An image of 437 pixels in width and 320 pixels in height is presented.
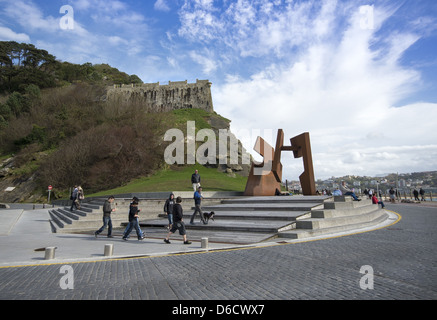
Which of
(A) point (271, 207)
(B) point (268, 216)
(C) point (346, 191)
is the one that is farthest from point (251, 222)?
(C) point (346, 191)

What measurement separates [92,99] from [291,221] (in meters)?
57.4

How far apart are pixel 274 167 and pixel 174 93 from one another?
179 ft

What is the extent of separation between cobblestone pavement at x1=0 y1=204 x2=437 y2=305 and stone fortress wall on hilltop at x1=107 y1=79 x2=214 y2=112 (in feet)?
203

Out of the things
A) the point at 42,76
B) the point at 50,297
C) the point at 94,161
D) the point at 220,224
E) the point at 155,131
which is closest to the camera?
the point at 50,297

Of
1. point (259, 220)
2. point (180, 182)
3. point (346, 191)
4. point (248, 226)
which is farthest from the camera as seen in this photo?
point (180, 182)

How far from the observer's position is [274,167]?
21.0 m

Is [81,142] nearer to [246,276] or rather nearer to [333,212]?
[333,212]

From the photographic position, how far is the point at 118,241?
1030 cm

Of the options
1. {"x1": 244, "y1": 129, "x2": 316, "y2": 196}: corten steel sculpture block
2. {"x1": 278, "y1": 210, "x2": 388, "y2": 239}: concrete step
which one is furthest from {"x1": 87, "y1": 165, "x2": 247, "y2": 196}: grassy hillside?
{"x1": 278, "y1": 210, "x2": 388, "y2": 239}: concrete step

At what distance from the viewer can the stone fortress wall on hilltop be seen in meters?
67.9

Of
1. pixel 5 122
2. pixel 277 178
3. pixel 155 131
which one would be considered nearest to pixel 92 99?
pixel 5 122
